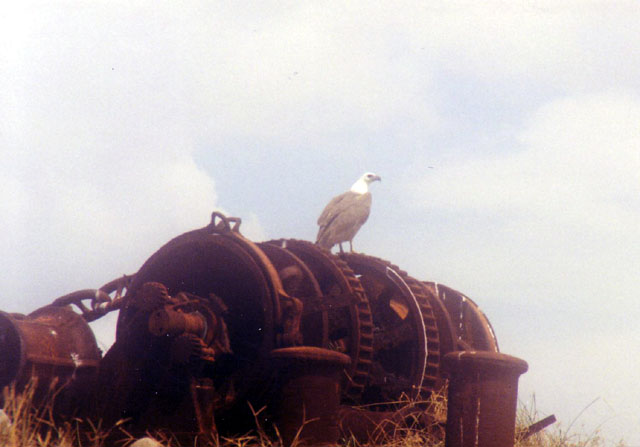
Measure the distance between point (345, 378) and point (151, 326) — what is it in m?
2.05

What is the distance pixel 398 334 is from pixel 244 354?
7.53ft

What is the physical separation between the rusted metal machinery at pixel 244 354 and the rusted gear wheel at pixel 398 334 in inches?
0.7

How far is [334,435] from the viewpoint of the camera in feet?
20.5

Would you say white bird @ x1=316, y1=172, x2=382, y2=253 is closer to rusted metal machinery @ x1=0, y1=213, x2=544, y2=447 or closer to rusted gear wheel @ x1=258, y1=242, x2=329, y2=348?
rusted metal machinery @ x1=0, y1=213, x2=544, y2=447

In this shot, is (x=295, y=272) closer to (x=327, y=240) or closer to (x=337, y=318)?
(x=337, y=318)

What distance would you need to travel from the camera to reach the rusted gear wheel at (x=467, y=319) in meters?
9.87

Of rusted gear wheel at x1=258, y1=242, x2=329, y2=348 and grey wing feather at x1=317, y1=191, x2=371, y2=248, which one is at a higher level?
grey wing feather at x1=317, y1=191, x2=371, y2=248

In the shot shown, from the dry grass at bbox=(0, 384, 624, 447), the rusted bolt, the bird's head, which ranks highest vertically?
the bird's head

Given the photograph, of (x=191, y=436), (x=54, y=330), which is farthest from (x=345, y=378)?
(x=54, y=330)

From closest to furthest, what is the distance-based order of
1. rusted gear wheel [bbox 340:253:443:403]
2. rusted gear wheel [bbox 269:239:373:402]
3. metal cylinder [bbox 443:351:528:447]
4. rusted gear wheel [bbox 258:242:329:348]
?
metal cylinder [bbox 443:351:528:447] < rusted gear wheel [bbox 258:242:329:348] < rusted gear wheel [bbox 269:239:373:402] < rusted gear wheel [bbox 340:253:443:403]

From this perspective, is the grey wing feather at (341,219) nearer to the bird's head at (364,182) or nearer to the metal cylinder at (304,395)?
the bird's head at (364,182)

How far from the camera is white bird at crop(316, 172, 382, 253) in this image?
1259 cm

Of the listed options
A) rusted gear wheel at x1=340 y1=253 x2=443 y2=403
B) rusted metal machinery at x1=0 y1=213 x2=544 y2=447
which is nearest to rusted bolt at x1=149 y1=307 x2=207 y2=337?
rusted metal machinery at x1=0 y1=213 x2=544 y2=447

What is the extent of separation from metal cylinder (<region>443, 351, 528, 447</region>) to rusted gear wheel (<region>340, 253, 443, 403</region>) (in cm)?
236
